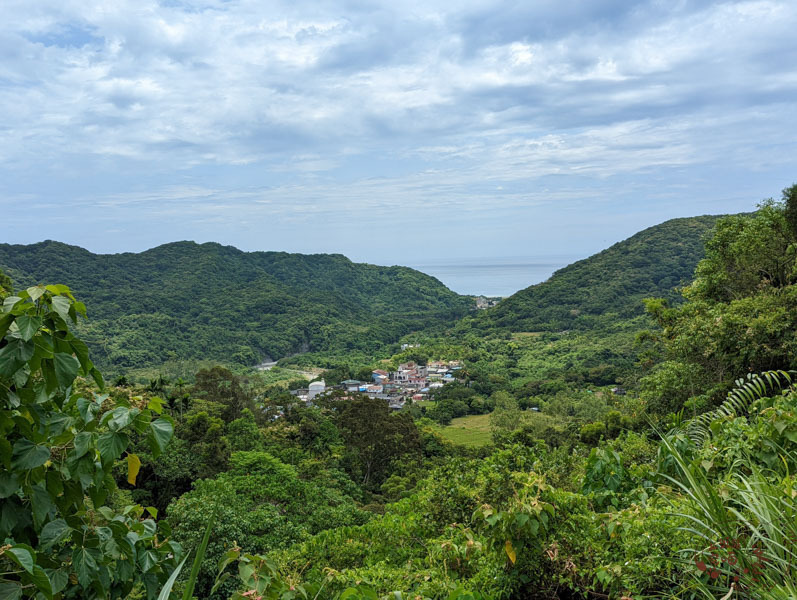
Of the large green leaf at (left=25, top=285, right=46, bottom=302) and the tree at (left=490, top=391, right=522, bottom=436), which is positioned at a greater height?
the large green leaf at (left=25, top=285, right=46, bottom=302)

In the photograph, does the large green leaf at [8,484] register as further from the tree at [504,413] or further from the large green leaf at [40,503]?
the tree at [504,413]

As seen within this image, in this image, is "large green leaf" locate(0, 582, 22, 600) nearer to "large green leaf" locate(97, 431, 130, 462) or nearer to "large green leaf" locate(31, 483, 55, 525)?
"large green leaf" locate(31, 483, 55, 525)

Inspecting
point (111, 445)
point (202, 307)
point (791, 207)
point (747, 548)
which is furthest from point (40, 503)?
point (202, 307)

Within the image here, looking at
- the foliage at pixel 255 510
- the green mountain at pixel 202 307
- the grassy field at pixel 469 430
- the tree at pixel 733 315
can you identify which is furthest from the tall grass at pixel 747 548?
the green mountain at pixel 202 307

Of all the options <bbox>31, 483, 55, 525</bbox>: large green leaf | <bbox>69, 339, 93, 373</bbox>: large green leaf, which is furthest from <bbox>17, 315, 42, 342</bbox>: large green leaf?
<bbox>31, 483, 55, 525</bbox>: large green leaf

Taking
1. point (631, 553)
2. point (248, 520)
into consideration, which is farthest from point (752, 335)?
point (248, 520)

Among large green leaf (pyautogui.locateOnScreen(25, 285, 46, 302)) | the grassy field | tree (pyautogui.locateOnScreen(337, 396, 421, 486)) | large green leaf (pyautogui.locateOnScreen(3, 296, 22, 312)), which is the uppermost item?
large green leaf (pyautogui.locateOnScreen(25, 285, 46, 302))
